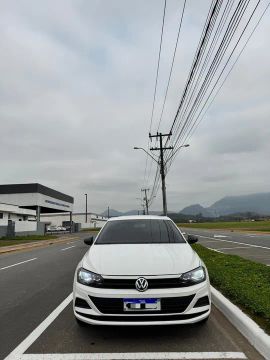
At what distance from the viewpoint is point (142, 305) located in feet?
16.3

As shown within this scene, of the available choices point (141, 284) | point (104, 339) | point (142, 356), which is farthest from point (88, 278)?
point (142, 356)

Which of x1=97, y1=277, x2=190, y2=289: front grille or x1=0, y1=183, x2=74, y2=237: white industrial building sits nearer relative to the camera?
x1=97, y1=277, x2=190, y2=289: front grille

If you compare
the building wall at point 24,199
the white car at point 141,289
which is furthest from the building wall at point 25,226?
the white car at point 141,289

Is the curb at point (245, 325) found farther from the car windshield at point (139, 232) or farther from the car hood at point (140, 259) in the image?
the car windshield at point (139, 232)

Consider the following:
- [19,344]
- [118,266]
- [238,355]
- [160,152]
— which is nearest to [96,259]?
[118,266]

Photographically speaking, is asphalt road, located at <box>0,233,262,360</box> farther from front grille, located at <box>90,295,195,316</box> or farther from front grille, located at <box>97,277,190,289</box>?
front grille, located at <box>97,277,190,289</box>

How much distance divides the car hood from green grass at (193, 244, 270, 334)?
123cm

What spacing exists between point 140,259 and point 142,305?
72 centimetres

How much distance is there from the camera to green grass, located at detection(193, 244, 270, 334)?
19.9ft

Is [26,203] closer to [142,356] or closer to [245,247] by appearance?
[245,247]

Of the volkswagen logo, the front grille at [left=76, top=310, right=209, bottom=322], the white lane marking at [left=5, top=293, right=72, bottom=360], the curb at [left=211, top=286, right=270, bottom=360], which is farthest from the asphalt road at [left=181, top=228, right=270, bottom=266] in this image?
the volkswagen logo

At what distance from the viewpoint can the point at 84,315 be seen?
5145 mm

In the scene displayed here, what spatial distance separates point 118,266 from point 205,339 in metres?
1.42

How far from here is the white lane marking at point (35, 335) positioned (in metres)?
4.85
